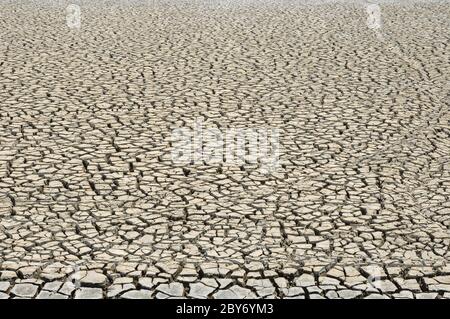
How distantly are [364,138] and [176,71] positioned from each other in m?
2.13

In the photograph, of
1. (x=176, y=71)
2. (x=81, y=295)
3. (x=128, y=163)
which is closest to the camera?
(x=81, y=295)

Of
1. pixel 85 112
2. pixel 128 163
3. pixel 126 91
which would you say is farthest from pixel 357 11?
pixel 128 163

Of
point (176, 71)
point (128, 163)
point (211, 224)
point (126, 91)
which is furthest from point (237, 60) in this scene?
point (211, 224)

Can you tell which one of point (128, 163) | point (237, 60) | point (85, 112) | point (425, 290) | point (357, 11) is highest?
point (357, 11)

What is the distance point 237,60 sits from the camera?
6555 mm

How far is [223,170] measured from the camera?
407 centimetres

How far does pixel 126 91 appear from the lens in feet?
18.3

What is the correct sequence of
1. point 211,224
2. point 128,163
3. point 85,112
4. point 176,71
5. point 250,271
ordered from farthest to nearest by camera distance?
point 176,71, point 85,112, point 128,163, point 211,224, point 250,271

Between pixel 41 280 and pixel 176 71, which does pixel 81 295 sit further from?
pixel 176 71

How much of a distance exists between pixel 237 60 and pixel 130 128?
207 centimetres

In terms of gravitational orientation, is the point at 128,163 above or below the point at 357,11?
below

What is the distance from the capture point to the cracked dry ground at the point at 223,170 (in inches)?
118

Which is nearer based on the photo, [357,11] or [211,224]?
[211,224]

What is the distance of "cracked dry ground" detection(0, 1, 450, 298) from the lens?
3.01 m
